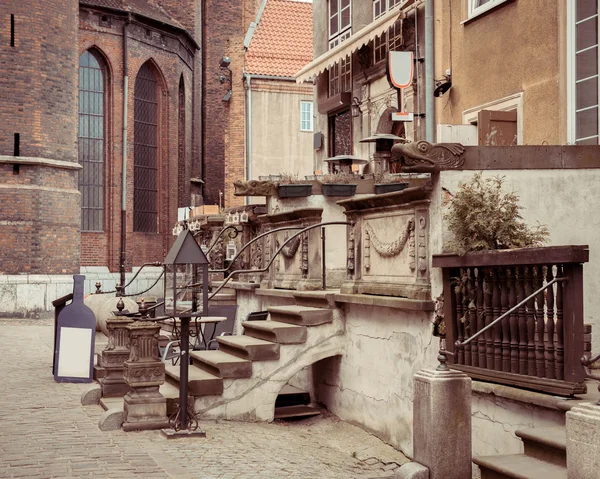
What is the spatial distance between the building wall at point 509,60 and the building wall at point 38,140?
52.1 ft

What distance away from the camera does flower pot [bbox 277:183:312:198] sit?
14.8 meters

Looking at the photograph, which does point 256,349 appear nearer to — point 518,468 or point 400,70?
point 518,468

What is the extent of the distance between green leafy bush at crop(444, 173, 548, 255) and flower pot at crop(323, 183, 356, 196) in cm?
610

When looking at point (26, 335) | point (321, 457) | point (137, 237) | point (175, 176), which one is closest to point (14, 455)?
point (321, 457)

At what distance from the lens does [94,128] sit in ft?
120

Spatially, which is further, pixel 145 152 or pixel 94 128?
pixel 145 152

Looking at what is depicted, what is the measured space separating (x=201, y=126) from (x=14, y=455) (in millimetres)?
37129

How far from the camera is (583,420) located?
519cm

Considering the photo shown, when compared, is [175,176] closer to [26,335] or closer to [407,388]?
[26,335]

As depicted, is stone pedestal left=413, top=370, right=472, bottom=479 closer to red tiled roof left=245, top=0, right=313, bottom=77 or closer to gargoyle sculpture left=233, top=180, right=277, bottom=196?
gargoyle sculpture left=233, top=180, right=277, bottom=196

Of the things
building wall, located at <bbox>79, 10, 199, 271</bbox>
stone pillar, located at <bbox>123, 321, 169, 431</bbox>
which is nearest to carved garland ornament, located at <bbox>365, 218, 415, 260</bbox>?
stone pillar, located at <bbox>123, 321, 169, 431</bbox>

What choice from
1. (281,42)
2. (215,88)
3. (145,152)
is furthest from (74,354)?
(215,88)

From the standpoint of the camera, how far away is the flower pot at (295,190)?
48.7 ft

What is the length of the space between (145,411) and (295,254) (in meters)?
4.19
